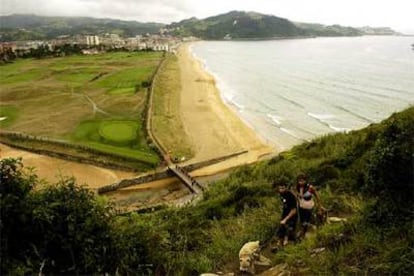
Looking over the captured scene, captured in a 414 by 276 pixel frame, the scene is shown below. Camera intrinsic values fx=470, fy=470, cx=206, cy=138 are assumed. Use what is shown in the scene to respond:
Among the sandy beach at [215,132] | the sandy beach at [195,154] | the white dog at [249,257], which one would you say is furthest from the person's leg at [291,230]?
the sandy beach at [215,132]

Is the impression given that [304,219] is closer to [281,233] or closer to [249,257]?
[281,233]

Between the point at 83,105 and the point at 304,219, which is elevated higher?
the point at 304,219

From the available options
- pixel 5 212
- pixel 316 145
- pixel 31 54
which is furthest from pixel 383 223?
pixel 31 54

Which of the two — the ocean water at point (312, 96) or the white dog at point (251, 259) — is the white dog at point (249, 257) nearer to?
the white dog at point (251, 259)

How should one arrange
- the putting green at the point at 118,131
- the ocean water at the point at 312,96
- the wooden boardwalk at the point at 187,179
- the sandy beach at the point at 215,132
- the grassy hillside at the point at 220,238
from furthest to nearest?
1. the ocean water at the point at 312,96
2. the putting green at the point at 118,131
3. the sandy beach at the point at 215,132
4. the wooden boardwalk at the point at 187,179
5. the grassy hillside at the point at 220,238

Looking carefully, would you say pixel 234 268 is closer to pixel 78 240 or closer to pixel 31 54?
pixel 78 240

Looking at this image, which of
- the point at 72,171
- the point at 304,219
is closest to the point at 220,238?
the point at 304,219
